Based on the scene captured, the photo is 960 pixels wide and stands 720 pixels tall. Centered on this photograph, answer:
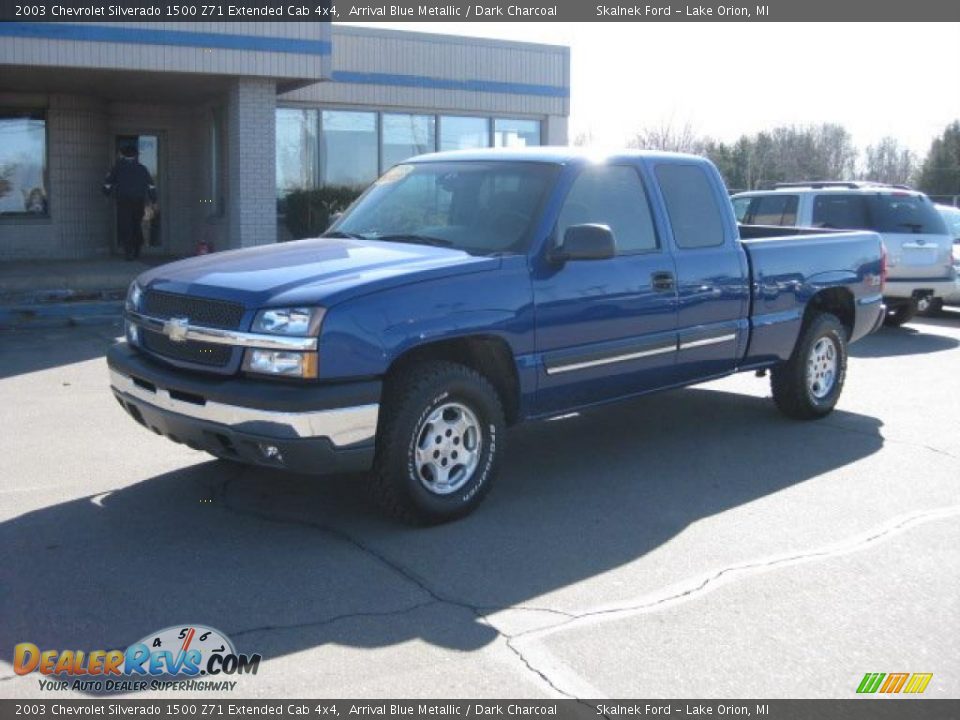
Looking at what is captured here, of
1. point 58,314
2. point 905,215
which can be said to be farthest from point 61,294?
point 905,215

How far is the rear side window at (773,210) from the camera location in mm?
14672

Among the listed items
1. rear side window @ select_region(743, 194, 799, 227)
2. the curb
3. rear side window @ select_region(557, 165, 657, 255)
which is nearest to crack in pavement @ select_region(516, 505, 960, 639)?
rear side window @ select_region(557, 165, 657, 255)

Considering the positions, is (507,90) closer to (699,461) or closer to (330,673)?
(699,461)

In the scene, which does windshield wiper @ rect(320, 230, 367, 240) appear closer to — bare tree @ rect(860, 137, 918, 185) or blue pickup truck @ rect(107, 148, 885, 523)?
blue pickup truck @ rect(107, 148, 885, 523)

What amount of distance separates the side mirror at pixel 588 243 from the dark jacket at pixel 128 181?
1298cm

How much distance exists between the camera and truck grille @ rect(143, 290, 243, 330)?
210 inches

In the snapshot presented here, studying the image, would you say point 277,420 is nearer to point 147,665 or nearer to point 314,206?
point 147,665

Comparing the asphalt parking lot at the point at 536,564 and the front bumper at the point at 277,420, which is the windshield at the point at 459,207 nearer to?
the front bumper at the point at 277,420

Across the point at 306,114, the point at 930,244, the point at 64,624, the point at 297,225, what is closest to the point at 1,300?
the point at 297,225

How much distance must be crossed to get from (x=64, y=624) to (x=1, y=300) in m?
10.6

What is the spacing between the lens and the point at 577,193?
6.60 m

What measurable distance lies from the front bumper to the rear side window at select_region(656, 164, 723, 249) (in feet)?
9.25

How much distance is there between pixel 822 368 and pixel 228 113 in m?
11.6

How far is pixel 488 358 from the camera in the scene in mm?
6043
